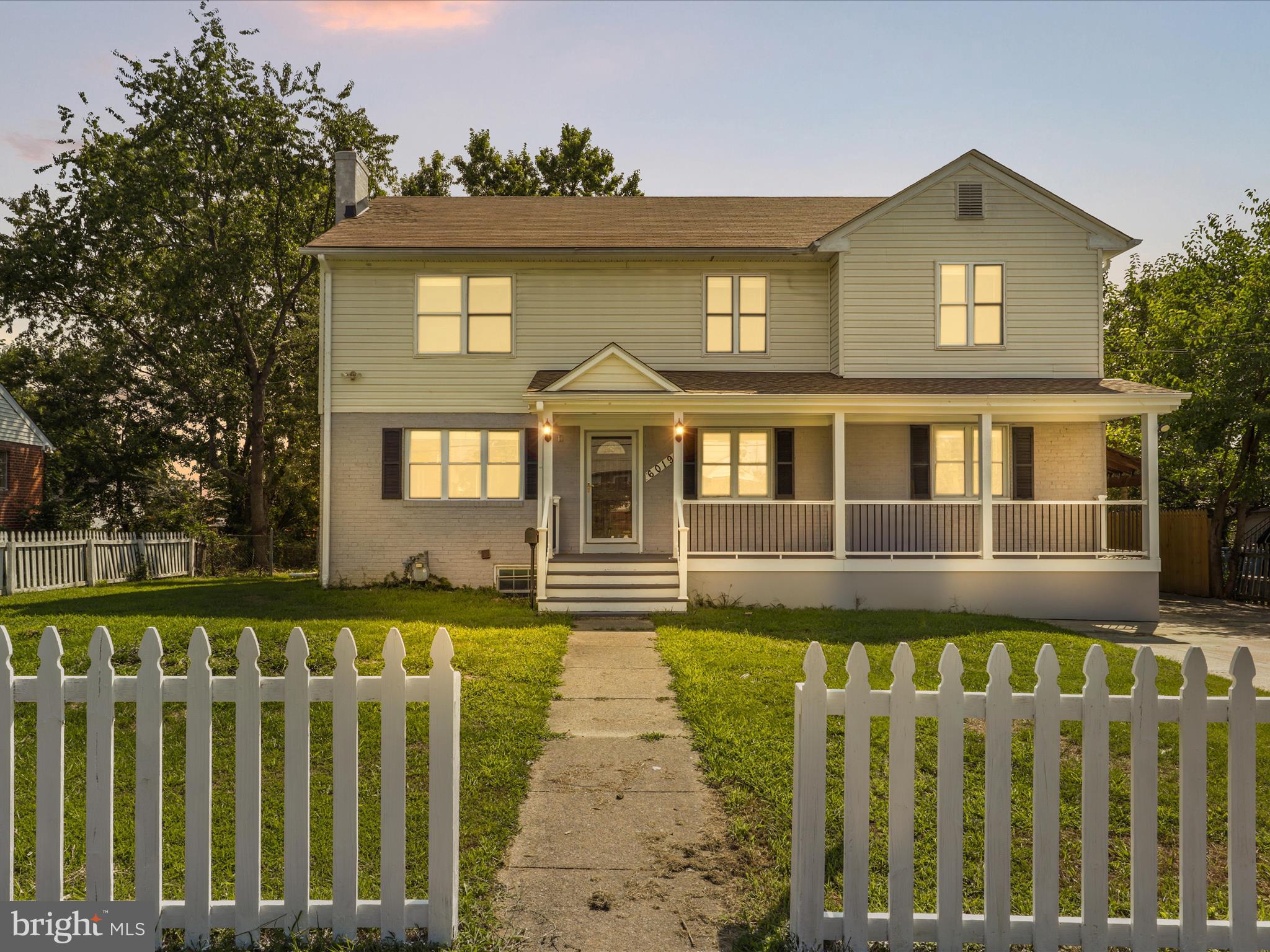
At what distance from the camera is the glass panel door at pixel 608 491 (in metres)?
16.4

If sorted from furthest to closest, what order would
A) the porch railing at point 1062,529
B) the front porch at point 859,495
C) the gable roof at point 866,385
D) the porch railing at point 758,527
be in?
the porch railing at point 758,527
the porch railing at point 1062,529
the gable roof at point 866,385
the front porch at point 859,495

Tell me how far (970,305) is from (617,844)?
14.4 meters

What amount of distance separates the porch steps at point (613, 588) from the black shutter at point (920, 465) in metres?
5.02

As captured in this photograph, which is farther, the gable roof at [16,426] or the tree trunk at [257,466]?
the tree trunk at [257,466]

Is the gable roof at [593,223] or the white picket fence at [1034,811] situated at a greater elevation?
the gable roof at [593,223]

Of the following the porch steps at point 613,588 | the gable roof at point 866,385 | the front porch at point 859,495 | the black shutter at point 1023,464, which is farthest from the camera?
the black shutter at point 1023,464

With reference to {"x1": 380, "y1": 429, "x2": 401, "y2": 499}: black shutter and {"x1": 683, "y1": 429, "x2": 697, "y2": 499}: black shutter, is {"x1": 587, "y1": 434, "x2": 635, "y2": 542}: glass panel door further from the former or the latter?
{"x1": 380, "y1": 429, "x2": 401, "y2": 499}: black shutter

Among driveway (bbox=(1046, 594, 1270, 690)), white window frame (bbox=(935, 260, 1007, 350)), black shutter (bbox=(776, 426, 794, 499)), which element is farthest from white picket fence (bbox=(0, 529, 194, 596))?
driveway (bbox=(1046, 594, 1270, 690))

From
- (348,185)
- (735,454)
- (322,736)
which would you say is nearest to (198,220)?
(348,185)

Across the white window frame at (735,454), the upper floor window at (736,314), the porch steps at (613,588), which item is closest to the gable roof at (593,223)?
the upper floor window at (736,314)

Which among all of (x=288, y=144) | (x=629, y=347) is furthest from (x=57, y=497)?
(x=629, y=347)

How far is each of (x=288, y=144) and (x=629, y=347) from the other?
13.6m

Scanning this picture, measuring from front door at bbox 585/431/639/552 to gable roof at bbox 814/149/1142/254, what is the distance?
5294mm

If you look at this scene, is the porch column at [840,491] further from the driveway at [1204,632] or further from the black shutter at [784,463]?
the driveway at [1204,632]
